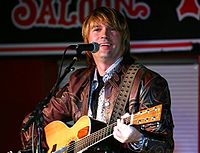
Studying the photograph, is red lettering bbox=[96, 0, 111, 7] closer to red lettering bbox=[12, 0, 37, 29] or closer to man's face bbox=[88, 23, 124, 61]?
red lettering bbox=[12, 0, 37, 29]

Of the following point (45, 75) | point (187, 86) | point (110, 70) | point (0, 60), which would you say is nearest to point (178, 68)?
point (187, 86)

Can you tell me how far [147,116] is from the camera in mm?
3186

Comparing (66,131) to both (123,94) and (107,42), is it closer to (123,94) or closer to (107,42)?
(123,94)

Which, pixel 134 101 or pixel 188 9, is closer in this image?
Result: pixel 134 101

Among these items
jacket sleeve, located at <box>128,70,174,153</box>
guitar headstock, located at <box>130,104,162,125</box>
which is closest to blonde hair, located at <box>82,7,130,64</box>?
jacket sleeve, located at <box>128,70,174,153</box>

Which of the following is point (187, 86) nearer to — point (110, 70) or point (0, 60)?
point (0, 60)

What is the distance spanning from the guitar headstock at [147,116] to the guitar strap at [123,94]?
0.39m

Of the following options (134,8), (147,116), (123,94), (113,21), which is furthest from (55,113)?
(134,8)

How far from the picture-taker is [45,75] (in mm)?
6211

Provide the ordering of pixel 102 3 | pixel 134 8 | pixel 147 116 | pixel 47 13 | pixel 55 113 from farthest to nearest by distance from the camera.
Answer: pixel 47 13 < pixel 102 3 < pixel 134 8 < pixel 55 113 < pixel 147 116

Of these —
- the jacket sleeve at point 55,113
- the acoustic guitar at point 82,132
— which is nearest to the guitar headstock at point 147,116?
the acoustic guitar at point 82,132

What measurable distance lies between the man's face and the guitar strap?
141 millimetres

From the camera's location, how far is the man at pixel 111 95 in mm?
3391

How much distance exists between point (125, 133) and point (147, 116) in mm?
133
